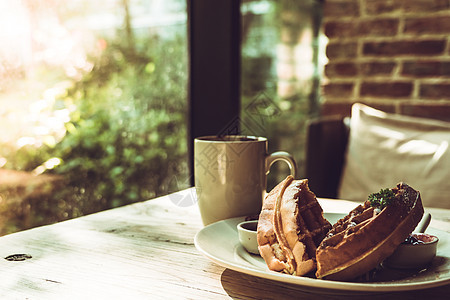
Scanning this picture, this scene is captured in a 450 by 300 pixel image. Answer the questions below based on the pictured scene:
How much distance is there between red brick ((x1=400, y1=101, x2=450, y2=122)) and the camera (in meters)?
2.12

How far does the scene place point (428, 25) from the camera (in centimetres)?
209

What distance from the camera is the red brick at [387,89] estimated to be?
217cm

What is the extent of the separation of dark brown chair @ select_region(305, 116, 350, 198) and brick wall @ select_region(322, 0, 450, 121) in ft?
1.20

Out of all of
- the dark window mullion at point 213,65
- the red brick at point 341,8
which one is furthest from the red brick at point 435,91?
the dark window mullion at point 213,65

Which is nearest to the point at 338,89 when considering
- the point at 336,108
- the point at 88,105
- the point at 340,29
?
the point at 336,108

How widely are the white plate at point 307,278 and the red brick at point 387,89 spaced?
1.52 metres

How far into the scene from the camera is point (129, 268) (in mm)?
693

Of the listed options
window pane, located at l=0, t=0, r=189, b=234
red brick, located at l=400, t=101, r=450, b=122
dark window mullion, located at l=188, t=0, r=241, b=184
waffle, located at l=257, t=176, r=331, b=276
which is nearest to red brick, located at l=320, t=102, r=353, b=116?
red brick, located at l=400, t=101, r=450, b=122

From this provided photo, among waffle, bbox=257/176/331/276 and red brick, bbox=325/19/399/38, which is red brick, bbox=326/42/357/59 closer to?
red brick, bbox=325/19/399/38

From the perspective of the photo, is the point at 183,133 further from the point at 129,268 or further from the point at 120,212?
the point at 129,268

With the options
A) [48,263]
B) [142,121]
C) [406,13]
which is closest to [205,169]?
[48,263]

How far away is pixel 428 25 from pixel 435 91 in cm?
31

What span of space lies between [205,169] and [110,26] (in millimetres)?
1107

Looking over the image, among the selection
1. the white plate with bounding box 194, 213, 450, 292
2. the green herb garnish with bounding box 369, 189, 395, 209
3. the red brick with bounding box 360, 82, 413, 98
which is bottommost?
the white plate with bounding box 194, 213, 450, 292
